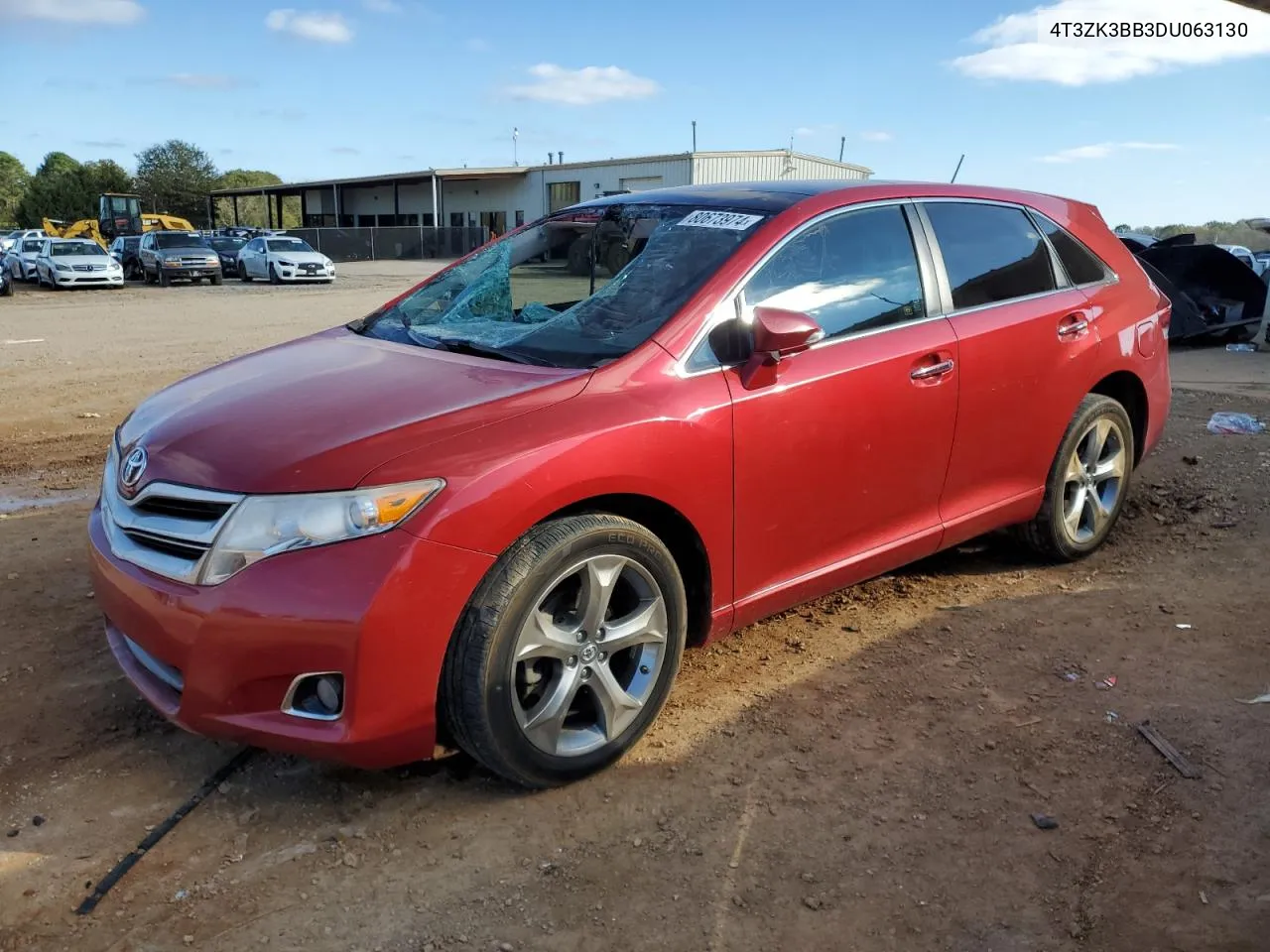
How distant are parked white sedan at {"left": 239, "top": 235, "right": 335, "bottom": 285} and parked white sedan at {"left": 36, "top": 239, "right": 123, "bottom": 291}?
13.9 feet

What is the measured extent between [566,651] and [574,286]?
1556mm

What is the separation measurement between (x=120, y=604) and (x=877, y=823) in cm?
219

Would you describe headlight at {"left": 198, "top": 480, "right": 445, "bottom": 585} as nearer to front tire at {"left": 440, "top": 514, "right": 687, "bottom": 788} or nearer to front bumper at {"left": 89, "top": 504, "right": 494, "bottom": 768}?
front bumper at {"left": 89, "top": 504, "right": 494, "bottom": 768}

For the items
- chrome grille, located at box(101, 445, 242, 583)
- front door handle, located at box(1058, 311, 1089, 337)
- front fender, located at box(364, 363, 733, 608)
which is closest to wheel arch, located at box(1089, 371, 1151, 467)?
front door handle, located at box(1058, 311, 1089, 337)

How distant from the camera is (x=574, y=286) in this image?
149 inches

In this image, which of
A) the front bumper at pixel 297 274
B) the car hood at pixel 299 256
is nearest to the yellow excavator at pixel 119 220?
the car hood at pixel 299 256

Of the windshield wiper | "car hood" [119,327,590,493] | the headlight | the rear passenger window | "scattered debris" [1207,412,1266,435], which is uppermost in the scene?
the rear passenger window

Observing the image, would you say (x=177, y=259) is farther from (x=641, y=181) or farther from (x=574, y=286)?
(x=574, y=286)

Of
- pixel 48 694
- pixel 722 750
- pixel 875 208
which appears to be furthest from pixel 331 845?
pixel 875 208

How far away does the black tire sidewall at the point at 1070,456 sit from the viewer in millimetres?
4359

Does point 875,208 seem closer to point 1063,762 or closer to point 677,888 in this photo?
point 1063,762

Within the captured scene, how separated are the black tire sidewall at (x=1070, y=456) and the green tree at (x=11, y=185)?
9514 centimetres

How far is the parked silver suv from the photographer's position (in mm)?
28781

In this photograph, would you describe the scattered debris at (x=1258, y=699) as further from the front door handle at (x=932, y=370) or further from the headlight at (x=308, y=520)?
the headlight at (x=308, y=520)
